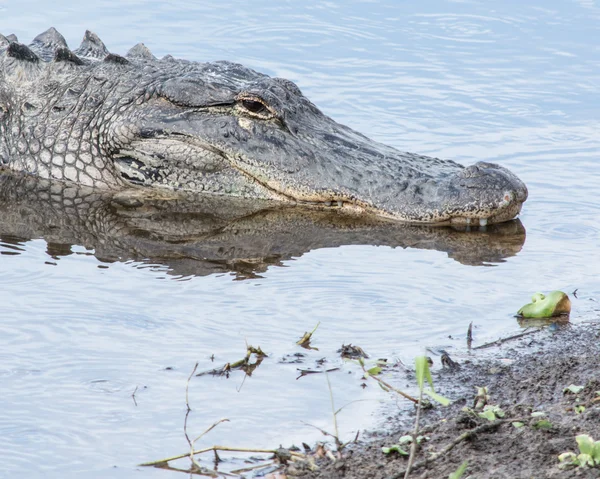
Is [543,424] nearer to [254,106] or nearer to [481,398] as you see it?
[481,398]

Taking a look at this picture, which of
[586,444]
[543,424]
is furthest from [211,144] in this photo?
[586,444]

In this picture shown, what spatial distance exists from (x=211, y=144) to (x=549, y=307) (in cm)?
337

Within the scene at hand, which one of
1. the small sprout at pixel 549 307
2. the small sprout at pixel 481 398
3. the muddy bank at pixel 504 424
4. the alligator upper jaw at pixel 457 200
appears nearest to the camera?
the muddy bank at pixel 504 424

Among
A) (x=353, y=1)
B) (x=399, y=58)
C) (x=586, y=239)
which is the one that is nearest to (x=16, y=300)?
(x=586, y=239)

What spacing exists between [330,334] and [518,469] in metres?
1.94

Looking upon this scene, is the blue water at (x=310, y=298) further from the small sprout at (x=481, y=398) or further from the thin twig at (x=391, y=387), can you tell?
the small sprout at (x=481, y=398)

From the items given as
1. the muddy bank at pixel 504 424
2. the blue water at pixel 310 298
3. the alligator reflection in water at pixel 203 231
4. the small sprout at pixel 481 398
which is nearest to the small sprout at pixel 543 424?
the muddy bank at pixel 504 424

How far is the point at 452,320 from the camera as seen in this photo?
569 cm

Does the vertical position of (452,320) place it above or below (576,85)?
below

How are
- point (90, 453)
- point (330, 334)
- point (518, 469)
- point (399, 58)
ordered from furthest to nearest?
1. point (399, 58)
2. point (330, 334)
3. point (90, 453)
4. point (518, 469)

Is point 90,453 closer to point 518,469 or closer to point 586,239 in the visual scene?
point 518,469

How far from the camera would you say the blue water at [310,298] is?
14.6 ft

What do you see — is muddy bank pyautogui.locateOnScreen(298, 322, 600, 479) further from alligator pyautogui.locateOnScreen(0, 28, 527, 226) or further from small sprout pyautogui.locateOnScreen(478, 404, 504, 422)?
alligator pyautogui.locateOnScreen(0, 28, 527, 226)

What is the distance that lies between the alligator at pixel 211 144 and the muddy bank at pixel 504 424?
2588 mm
